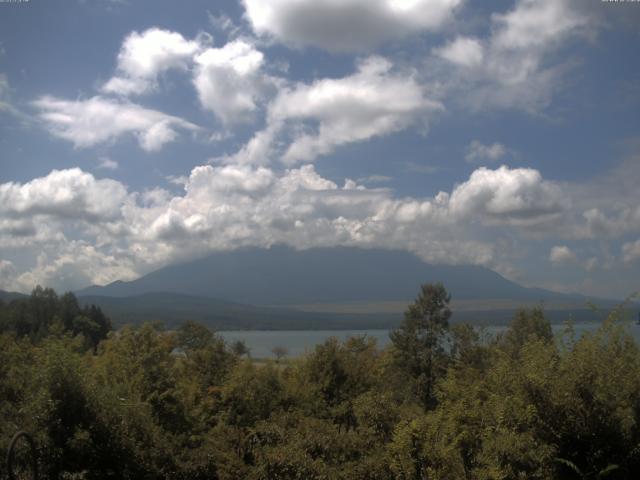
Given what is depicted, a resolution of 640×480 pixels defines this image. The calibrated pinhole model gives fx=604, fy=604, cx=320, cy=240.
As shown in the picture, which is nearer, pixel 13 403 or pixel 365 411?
pixel 365 411

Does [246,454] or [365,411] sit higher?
[365,411]

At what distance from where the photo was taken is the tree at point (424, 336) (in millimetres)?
40438

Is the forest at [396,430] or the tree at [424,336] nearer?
the forest at [396,430]

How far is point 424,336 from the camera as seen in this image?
137ft

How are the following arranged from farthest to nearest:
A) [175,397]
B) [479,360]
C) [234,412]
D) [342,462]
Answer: [479,360]
[234,412]
[175,397]
[342,462]

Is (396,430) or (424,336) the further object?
(424,336)

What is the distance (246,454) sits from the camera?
13812mm

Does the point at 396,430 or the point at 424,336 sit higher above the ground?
the point at 396,430

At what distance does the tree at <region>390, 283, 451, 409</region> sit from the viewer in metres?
40.4

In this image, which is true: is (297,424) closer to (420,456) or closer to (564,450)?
(420,456)

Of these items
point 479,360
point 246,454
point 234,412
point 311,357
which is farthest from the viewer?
point 479,360

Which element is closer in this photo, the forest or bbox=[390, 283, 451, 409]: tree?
the forest

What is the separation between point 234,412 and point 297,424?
4896mm

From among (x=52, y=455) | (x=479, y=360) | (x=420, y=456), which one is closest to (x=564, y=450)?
(x=420, y=456)
